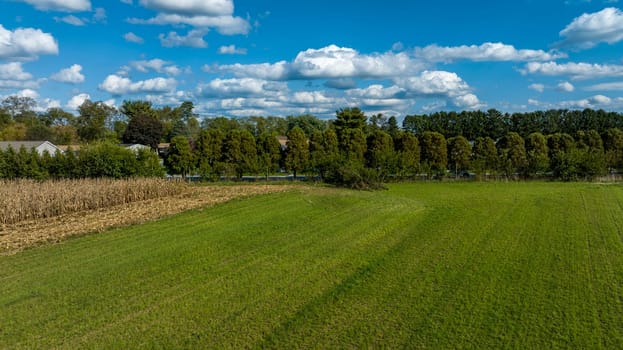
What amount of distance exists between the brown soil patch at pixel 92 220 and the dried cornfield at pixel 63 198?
0.38 metres

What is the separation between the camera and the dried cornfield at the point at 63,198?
32.3 feet

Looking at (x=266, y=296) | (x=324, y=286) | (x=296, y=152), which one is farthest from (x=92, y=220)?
(x=296, y=152)

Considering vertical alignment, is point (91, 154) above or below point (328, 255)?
above

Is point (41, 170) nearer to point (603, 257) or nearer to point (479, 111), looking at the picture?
point (603, 257)

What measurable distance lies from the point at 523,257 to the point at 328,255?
10.7ft

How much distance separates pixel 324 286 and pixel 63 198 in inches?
349

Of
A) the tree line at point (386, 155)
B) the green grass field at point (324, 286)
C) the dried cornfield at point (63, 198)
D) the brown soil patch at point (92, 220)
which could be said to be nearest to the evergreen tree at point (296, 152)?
the tree line at point (386, 155)

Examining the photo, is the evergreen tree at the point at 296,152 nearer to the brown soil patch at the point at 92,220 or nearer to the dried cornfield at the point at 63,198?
the brown soil patch at the point at 92,220

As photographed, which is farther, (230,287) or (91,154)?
(91,154)

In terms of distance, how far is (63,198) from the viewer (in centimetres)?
1080

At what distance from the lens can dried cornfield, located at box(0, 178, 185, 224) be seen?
32.3 feet

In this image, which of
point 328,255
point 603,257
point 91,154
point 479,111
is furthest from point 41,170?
point 479,111

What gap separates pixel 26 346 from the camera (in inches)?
152

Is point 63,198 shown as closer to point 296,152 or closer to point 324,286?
point 324,286
